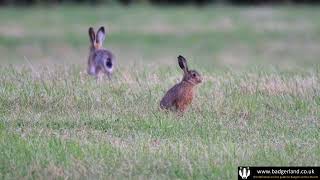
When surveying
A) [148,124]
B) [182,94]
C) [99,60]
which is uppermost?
[99,60]

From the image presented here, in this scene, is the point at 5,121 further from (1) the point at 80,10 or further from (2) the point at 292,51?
(1) the point at 80,10

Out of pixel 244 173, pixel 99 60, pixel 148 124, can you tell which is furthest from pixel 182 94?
pixel 99 60

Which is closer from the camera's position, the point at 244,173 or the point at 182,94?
the point at 244,173

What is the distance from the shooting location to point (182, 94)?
10383 mm

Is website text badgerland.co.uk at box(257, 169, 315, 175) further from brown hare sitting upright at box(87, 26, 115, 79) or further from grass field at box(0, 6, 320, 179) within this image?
brown hare sitting upright at box(87, 26, 115, 79)

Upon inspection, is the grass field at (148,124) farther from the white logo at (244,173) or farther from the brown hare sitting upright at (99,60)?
the brown hare sitting upright at (99,60)

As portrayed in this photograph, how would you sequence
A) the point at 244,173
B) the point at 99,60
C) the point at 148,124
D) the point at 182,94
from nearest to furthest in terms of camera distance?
the point at 244,173 → the point at 148,124 → the point at 182,94 → the point at 99,60

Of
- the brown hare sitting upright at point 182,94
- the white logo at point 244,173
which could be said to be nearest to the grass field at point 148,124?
the white logo at point 244,173

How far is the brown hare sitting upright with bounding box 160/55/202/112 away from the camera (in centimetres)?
1038

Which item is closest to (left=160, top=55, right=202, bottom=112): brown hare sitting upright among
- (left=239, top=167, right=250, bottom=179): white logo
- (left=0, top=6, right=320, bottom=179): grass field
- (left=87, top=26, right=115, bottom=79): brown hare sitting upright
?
(left=0, top=6, right=320, bottom=179): grass field

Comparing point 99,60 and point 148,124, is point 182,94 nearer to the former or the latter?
point 148,124

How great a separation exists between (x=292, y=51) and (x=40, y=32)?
36.4 feet

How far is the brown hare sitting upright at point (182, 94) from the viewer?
34.0 ft

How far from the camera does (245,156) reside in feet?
27.7
